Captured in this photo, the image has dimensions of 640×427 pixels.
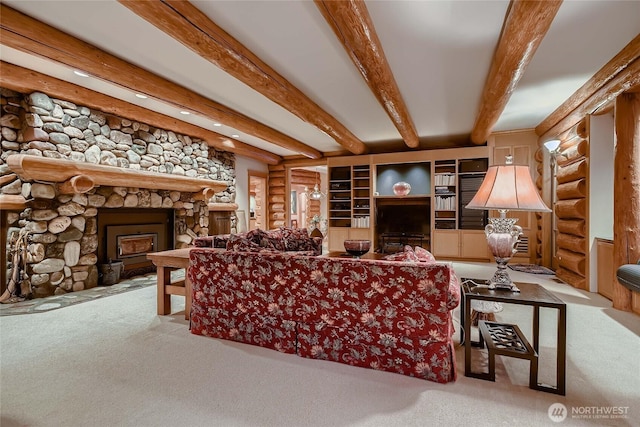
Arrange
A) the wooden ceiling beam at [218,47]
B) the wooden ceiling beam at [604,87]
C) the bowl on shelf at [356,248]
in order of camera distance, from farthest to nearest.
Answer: the wooden ceiling beam at [604,87], the bowl on shelf at [356,248], the wooden ceiling beam at [218,47]

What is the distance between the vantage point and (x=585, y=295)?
148 inches

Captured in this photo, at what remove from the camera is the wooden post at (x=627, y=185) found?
3.21m

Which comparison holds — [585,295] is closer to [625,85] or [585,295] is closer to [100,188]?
[625,85]

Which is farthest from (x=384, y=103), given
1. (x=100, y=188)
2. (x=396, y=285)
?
(x=100, y=188)

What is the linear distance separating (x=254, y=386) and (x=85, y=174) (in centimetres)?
354

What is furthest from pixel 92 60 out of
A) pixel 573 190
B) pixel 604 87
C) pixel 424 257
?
pixel 573 190

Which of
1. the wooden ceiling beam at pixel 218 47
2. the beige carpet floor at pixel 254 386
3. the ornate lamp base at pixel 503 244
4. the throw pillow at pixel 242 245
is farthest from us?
the throw pillow at pixel 242 245

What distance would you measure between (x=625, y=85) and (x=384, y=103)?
2503mm

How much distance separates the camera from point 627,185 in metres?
3.28

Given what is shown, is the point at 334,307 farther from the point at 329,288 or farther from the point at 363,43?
the point at 363,43

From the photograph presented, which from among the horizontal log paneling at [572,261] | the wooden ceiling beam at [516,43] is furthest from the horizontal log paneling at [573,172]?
the wooden ceiling beam at [516,43]

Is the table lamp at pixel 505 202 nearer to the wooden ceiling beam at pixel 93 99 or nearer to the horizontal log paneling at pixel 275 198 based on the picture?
the wooden ceiling beam at pixel 93 99

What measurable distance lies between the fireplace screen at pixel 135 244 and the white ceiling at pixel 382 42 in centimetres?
205

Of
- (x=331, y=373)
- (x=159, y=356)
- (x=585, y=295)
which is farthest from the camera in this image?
(x=585, y=295)
